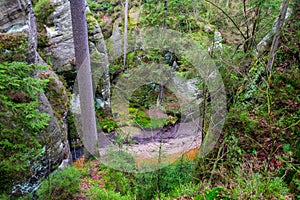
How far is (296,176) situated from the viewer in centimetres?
254

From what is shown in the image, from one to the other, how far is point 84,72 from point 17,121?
2442mm

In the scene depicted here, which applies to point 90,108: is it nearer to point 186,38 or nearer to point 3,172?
point 3,172

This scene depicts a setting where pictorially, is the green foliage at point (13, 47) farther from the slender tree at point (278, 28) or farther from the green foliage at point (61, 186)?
the slender tree at point (278, 28)

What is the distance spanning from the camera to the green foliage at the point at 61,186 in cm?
328

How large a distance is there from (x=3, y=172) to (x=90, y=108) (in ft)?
9.94

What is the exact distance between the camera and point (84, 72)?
5531mm

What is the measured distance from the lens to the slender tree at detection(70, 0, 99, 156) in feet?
16.4

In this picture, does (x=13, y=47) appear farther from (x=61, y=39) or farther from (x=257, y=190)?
(x=257, y=190)

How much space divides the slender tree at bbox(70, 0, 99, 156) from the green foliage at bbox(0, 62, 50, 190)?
6.94 ft

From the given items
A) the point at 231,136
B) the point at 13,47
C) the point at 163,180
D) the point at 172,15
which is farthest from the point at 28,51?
the point at 172,15

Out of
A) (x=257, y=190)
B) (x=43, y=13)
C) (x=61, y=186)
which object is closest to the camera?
(x=257, y=190)

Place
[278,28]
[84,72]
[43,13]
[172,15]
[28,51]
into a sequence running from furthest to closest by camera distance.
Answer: [172,15]
[43,13]
[84,72]
[28,51]
[278,28]

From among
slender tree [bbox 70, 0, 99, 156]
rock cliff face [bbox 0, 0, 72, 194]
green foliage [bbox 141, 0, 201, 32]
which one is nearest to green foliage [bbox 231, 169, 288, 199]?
rock cliff face [bbox 0, 0, 72, 194]

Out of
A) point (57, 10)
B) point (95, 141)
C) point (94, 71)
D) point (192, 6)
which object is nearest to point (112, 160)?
point (95, 141)
